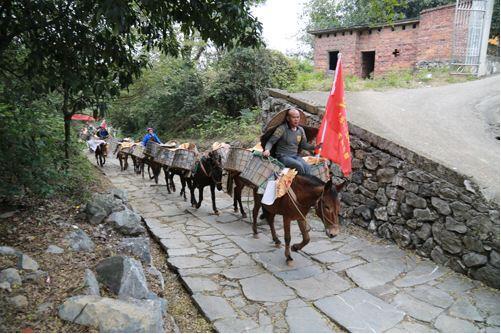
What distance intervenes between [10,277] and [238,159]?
4.07m

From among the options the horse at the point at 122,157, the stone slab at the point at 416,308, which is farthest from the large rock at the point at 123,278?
the horse at the point at 122,157

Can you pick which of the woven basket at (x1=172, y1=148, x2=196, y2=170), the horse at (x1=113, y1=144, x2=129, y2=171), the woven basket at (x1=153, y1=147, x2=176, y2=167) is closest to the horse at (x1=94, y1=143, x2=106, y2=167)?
the horse at (x1=113, y1=144, x2=129, y2=171)

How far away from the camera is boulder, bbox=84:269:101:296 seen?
387 centimetres

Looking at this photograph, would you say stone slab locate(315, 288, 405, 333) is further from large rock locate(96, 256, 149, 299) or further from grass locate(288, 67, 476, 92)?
grass locate(288, 67, 476, 92)

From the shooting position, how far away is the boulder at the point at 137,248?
5.40 metres

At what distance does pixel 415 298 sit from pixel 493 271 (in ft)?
3.93

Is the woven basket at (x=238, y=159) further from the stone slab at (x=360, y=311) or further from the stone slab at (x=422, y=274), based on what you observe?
the stone slab at (x=422, y=274)

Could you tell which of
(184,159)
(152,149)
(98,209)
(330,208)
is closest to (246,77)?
(152,149)

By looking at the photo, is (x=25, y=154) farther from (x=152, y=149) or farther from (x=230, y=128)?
(x=230, y=128)

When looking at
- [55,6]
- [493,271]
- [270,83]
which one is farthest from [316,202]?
[270,83]

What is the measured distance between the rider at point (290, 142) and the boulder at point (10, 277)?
3772mm

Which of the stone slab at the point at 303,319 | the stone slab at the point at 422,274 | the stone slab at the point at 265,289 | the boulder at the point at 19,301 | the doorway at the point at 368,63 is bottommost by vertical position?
the stone slab at the point at 303,319

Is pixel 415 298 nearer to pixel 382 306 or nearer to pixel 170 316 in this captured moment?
pixel 382 306

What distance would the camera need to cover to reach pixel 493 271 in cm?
497
